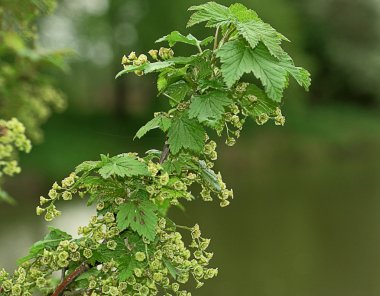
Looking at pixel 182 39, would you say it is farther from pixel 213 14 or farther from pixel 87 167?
pixel 87 167

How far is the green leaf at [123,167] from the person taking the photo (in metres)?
1.63

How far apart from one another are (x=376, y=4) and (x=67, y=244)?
3574 centimetres

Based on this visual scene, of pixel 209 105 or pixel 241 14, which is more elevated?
pixel 241 14

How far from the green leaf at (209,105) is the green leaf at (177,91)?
0.10 meters

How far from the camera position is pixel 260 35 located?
165 cm

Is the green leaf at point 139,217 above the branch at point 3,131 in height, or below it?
below

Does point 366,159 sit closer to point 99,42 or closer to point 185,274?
point 99,42

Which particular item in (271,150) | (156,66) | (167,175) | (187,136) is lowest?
(167,175)

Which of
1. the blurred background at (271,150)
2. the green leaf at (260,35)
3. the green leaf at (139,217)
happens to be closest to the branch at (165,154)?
the green leaf at (139,217)

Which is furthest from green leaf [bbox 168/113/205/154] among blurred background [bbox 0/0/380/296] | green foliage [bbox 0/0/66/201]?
blurred background [bbox 0/0/380/296]

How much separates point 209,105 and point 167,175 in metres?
0.20

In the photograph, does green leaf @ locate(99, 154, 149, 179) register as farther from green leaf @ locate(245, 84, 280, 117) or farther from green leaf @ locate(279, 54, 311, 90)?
green leaf @ locate(279, 54, 311, 90)

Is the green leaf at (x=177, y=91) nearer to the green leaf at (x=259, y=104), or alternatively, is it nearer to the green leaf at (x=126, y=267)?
the green leaf at (x=259, y=104)

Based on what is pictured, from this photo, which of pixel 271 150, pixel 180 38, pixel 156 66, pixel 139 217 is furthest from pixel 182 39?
pixel 271 150
